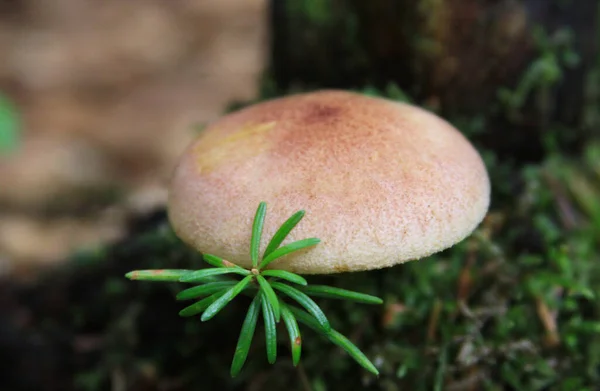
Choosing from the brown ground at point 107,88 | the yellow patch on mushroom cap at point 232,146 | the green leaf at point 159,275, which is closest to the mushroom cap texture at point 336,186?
the yellow patch on mushroom cap at point 232,146

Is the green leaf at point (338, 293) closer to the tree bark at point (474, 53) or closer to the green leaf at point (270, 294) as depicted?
the green leaf at point (270, 294)

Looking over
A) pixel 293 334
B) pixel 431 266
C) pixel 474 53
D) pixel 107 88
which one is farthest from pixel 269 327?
pixel 107 88

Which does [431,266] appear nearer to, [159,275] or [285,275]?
[285,275]

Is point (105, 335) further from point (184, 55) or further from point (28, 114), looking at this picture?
point (184, 55)

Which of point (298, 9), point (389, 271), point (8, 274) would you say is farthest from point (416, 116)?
point (8, 274)

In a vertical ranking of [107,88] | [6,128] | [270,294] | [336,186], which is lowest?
[107,88]

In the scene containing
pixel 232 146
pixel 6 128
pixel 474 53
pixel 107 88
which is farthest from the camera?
pixel 107 88
